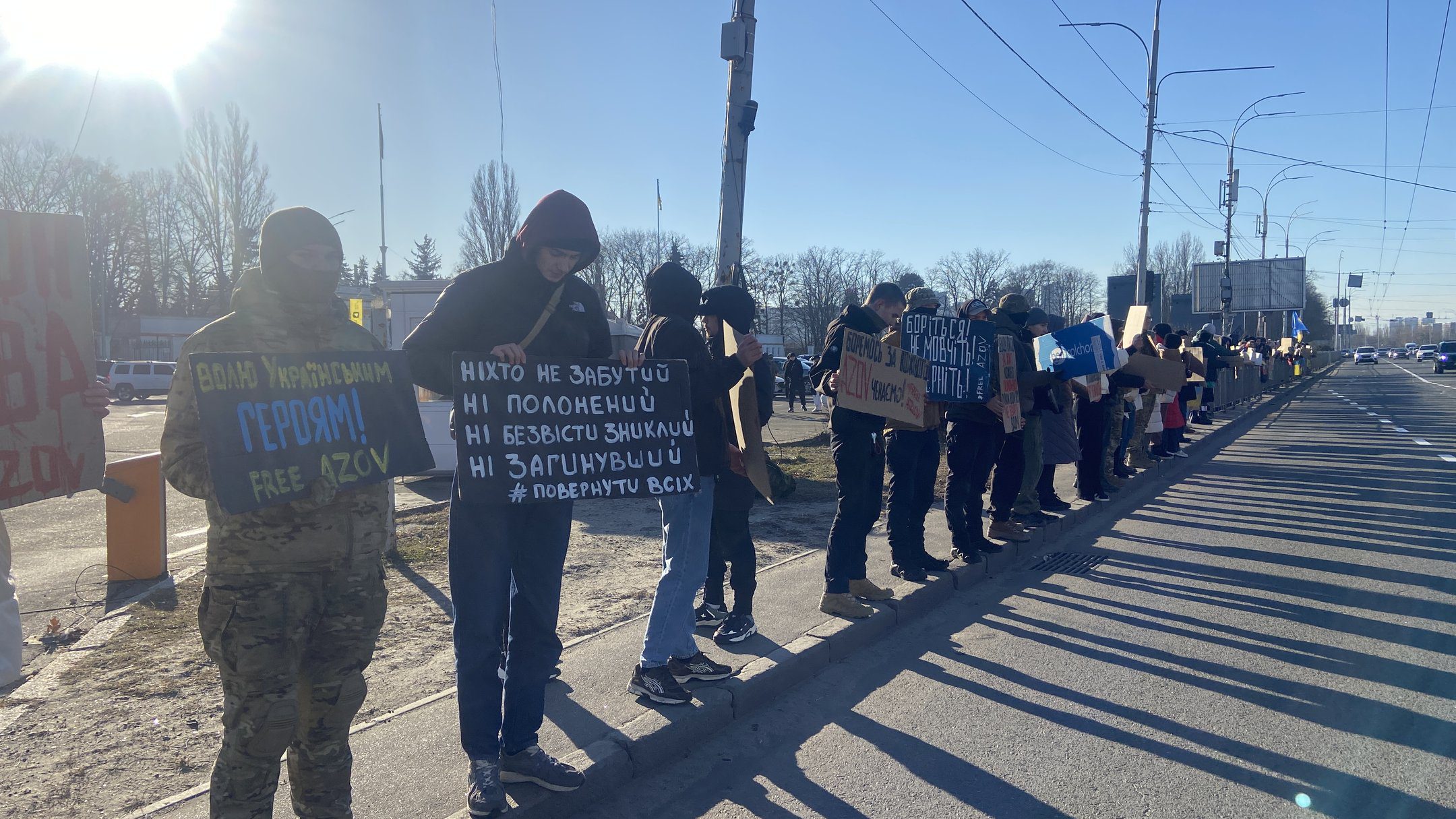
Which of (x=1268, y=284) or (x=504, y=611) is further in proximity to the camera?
(x=1268, y=284)

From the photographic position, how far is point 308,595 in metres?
2.62

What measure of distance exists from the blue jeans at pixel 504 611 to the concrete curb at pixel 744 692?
29cm

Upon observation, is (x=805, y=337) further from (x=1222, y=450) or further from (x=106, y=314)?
(x=1222, y=450)

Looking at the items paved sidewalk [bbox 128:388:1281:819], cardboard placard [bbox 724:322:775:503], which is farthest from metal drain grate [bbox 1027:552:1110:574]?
cardboard placard [bbox 724:322:775:503]

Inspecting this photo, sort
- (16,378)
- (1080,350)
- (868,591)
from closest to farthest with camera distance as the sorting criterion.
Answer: (16,378)
(868,591)
(1080,350)

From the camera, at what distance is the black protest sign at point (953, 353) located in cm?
648

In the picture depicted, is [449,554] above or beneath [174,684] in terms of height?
above

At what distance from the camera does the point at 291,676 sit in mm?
2602

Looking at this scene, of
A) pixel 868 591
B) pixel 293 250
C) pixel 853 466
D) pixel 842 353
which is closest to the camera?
pixel 293 250

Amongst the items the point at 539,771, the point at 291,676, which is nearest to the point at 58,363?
the point at 291,676

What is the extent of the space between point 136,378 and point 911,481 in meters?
42.6

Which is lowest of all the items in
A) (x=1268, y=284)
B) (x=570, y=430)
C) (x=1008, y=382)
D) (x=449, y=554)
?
(x=449, y=554)

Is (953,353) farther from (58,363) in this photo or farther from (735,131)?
(58,363)

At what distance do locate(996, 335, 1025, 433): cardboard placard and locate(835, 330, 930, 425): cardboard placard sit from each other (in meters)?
1.12
